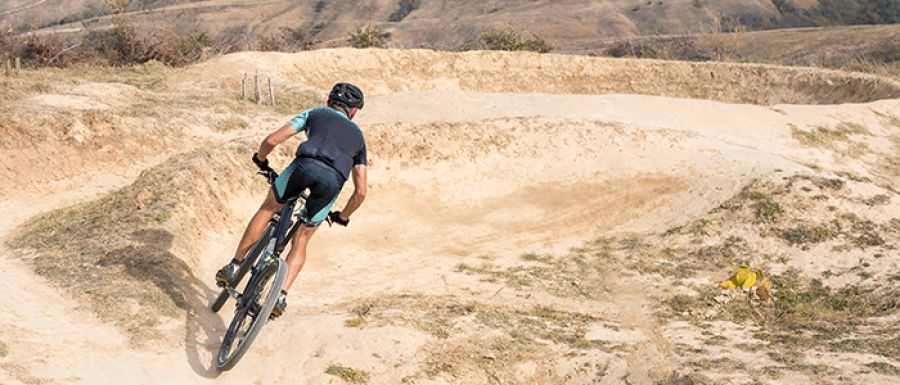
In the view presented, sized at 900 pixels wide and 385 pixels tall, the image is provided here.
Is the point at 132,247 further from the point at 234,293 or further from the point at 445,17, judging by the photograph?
the point at 445,17

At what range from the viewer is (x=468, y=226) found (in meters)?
14.8

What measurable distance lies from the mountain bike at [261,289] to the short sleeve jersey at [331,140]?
484mm

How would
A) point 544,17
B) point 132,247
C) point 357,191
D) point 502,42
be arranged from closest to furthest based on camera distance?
point 357,191
point 132,247
point 502,42
point 544,17

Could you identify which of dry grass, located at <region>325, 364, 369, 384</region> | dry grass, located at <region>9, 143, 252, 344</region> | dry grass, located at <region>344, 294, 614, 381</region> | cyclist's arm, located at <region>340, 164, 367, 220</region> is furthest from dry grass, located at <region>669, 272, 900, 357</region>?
dry grass, located at <region>9, 143, 252, 344</region>

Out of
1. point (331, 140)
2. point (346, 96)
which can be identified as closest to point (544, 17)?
point (346, 96)

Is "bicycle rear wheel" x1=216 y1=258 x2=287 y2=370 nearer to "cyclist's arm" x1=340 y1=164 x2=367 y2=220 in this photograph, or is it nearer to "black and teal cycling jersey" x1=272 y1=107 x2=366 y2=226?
"black and teal cycling jersey" x1=272 y1=107 x2=366 y2=226

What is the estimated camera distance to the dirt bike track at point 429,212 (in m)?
7.91

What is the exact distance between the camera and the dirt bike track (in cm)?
791

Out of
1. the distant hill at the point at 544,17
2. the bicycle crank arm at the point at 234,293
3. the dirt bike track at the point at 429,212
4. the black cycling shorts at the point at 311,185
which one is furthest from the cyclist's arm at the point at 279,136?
the distant hill at the point at 544,17

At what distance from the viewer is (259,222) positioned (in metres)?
7.89

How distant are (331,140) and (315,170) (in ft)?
1.03

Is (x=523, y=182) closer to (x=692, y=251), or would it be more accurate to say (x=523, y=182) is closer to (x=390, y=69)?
(x=692, y=251)

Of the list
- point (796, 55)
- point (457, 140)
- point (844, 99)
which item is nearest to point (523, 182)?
point (457, 140)

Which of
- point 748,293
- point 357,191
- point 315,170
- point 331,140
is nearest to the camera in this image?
point 315,170
